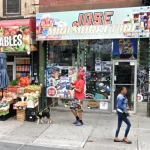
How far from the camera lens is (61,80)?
36.3ft

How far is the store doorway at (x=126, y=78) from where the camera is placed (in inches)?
399

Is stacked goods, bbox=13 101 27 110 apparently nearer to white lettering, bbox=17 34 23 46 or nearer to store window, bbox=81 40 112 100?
white lettering, bbox=17 34 23 46

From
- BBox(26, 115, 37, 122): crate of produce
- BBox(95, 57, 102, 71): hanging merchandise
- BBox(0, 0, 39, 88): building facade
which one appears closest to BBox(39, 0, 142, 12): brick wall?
BBox(0, 0, 39, 88): building facade

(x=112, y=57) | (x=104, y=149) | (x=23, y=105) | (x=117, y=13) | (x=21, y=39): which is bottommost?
(x=104, y=149)

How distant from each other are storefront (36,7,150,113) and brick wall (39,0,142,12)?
0.82m

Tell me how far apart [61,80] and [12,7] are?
4.03 metres

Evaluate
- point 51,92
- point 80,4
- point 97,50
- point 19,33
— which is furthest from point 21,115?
point 80,4

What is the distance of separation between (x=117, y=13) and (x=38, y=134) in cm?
506

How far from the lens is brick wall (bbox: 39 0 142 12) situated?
33.6ft

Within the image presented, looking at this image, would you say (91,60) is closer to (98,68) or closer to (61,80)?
(98,68)

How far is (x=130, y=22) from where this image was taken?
935 cm

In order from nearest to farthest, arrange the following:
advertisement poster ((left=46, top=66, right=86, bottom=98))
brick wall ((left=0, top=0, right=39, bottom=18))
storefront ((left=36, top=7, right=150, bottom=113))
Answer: storefront ((left=36, top=7, right=150, bottom=113)) < advertisement poster ((left=46, top=66, right=86, bottom=98)) < brick wall ((left=0, top=0, right=39, bottom=18))

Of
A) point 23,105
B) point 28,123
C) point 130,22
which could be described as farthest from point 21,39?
point 130,22

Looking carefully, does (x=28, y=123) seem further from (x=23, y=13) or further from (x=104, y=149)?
(x=23, y=13)
